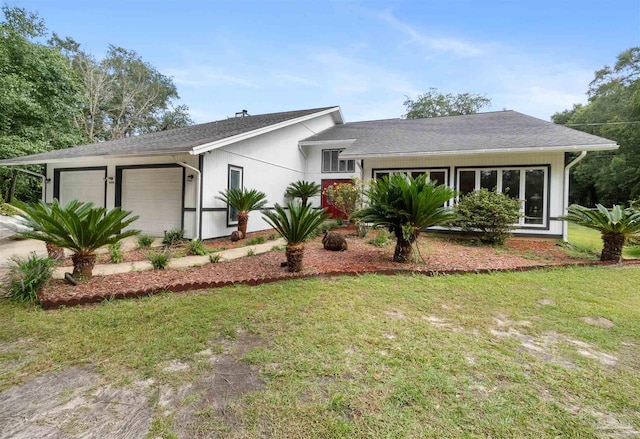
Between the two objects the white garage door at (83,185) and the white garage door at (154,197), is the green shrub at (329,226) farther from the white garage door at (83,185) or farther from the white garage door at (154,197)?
the white garage door at (83,185)

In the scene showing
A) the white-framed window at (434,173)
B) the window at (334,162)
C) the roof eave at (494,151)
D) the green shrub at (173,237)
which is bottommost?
the green shrub at (173,237)

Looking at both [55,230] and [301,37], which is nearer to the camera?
[55,230]

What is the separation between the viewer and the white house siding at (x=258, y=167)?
336 inches

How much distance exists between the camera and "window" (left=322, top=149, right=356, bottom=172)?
13641 millimetres

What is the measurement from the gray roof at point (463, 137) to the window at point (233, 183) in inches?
147

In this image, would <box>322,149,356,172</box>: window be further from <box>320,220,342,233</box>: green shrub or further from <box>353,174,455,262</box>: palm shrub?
<box>353,174,455,262</box>: palm shrub

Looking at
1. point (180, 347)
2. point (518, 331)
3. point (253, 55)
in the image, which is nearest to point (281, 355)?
point (180, 347)

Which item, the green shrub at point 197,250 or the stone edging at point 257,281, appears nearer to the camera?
the stone edging at point 257,281

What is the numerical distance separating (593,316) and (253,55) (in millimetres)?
15755

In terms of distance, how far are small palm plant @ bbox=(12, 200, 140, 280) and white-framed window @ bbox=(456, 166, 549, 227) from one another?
9.61 metres

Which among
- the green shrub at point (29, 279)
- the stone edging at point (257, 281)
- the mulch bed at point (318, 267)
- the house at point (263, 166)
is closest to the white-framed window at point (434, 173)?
the house at point (263, 166)

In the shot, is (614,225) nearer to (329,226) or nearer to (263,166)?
(329,226)

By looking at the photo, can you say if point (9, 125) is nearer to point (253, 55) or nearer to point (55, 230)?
point (253, 55)

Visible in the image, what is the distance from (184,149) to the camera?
23.6 ft
